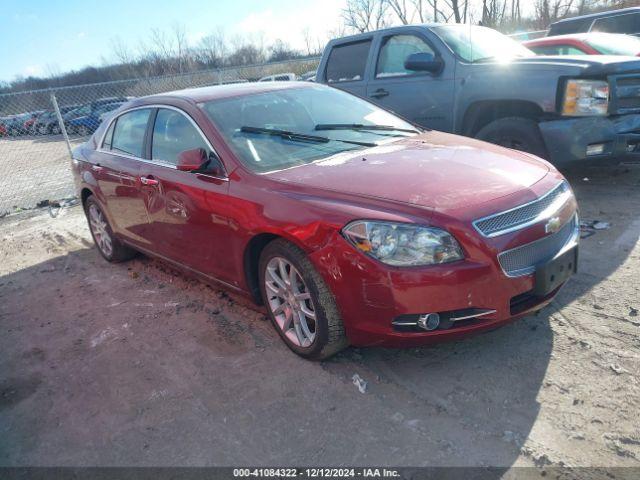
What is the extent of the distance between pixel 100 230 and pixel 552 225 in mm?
4491

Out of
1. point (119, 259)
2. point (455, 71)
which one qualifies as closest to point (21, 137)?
point (119, 259)

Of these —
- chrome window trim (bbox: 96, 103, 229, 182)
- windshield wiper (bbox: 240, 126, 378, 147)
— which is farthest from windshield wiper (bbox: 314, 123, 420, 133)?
chrome window trim (bbox: 96, 103, 229, 182)

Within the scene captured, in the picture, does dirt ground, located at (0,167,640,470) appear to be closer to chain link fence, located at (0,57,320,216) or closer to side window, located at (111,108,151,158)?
side window, located at (111,108,151,158)

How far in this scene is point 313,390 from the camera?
2844mm

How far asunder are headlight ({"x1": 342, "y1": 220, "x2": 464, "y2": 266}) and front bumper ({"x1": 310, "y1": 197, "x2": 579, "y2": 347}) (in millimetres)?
40

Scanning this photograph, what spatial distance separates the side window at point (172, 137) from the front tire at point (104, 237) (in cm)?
148

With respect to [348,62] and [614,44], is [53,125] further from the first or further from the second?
[614,44]

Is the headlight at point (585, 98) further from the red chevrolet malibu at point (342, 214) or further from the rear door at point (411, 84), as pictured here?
the red chevrolet malibu at point (342, 214)

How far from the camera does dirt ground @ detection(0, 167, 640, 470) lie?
2354 mm

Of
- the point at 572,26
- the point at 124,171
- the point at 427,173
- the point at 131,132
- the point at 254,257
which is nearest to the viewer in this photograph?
the point at 427,173

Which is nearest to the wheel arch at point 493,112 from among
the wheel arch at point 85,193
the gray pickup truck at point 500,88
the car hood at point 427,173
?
the gray pickup truck at point 500,88

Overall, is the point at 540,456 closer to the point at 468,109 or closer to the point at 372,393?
the point at 372,393

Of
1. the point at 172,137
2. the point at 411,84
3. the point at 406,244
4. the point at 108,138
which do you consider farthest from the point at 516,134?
the point at 108,138

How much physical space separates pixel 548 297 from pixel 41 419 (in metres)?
3.01
